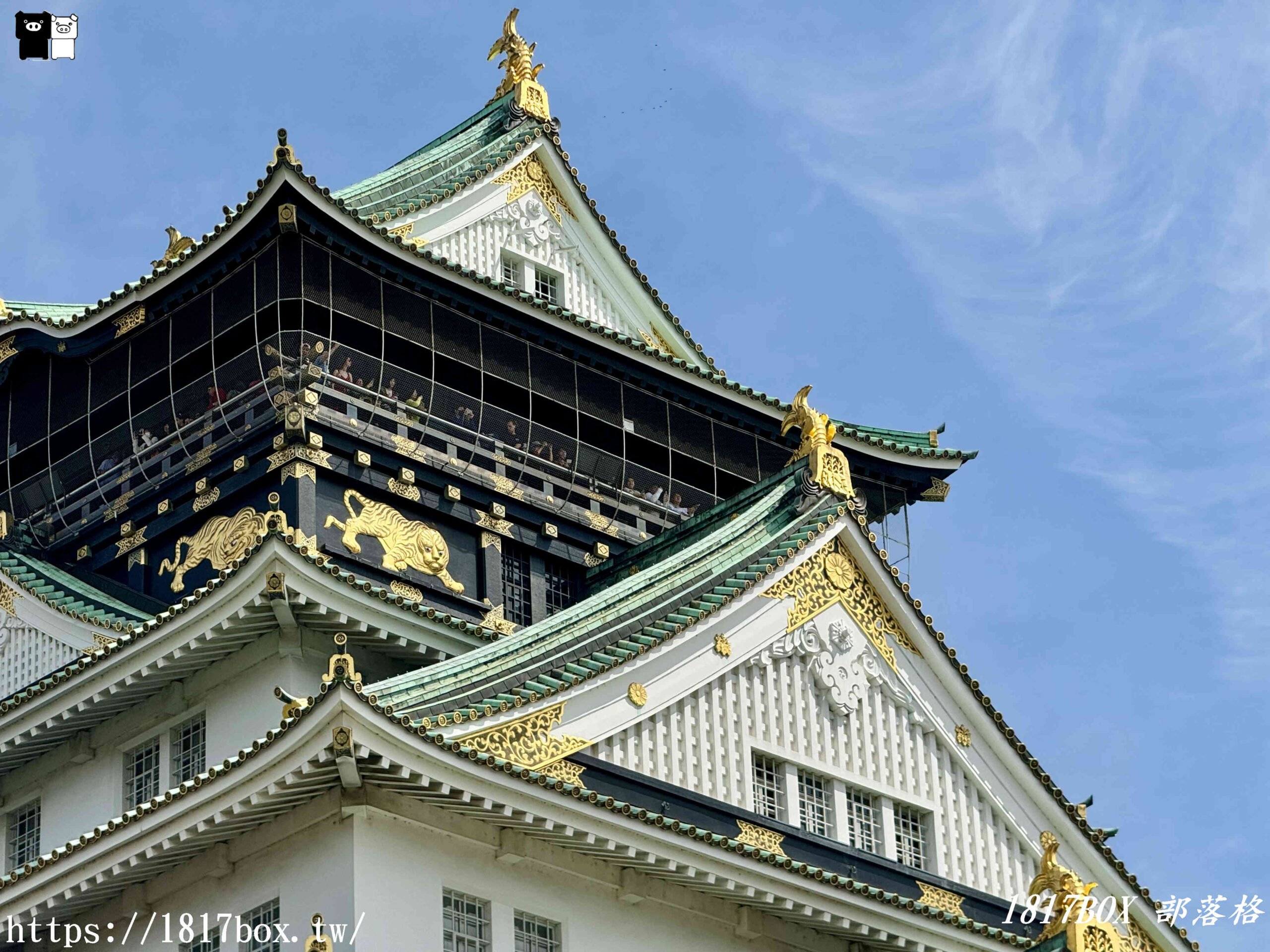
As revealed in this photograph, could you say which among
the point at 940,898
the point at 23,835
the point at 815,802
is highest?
the point at 23,835

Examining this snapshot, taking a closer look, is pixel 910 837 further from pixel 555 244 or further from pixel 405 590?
pixel 555 244

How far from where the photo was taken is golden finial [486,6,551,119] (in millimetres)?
47344

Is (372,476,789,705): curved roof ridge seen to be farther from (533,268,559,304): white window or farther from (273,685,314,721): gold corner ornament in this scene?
(533,268,559,304): white window

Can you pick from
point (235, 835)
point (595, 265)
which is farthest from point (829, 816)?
point (595, 265)

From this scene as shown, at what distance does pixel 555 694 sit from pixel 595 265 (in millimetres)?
16519

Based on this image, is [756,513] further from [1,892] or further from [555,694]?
[1,892]

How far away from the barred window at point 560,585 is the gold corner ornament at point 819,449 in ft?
13.9

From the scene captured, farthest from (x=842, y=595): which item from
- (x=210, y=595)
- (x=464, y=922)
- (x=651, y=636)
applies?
(x=210, y=595)

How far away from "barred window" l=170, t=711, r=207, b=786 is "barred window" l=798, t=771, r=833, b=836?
7722 millimetres

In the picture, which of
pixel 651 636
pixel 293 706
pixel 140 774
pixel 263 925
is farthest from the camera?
pixel 140 774

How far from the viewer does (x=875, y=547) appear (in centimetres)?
3578

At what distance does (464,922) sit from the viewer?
30.1 meters

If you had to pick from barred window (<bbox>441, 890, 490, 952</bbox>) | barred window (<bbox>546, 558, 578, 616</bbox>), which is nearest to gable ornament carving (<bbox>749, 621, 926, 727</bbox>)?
barred window (<bbox>441, 890, 490, 952</bbox>)

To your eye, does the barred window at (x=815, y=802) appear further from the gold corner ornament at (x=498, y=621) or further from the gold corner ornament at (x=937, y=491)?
the gold corner ornament at (x=937, y=491)
